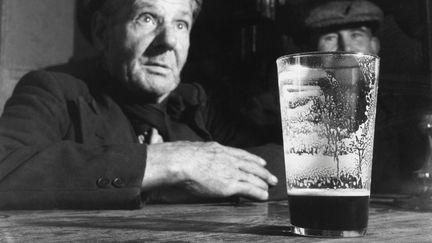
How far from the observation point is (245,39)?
210 centimetres

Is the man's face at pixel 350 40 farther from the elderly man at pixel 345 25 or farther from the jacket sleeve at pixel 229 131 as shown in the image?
the jacket sleeve at pixel 229 131

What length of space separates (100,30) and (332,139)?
4.60 ft

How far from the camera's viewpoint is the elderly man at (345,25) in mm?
1667

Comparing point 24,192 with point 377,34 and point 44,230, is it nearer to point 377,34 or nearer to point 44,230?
point 44,230

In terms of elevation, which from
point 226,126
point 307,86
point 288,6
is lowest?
point 226,126

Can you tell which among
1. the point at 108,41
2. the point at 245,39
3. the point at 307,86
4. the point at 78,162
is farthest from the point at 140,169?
the point at 245,39

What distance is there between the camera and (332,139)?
1.51 feet

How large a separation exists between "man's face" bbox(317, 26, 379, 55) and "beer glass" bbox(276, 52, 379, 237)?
124 centimetres

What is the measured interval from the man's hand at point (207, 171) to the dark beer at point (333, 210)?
24.1 inches

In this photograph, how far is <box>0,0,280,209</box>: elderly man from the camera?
3.10 feet

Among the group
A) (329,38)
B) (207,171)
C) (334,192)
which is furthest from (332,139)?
(329,38)

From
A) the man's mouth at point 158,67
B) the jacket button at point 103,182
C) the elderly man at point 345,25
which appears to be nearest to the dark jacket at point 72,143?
the jacket button at point 103,182

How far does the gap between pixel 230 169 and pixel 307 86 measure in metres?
0.67

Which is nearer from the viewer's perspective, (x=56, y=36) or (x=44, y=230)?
(x=44, y=230)
